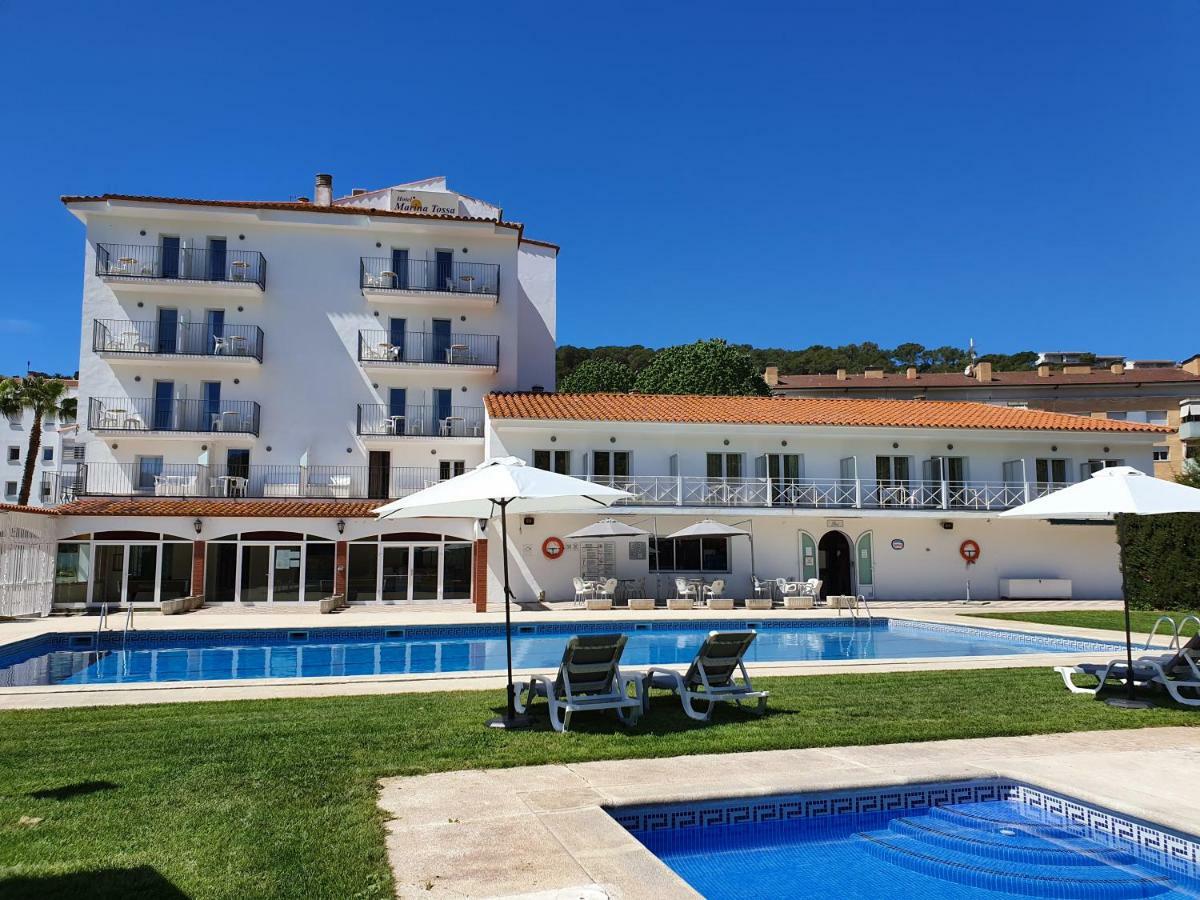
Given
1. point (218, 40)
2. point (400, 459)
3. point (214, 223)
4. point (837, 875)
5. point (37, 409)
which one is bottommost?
point (837, 875)

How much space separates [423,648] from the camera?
56.7ft

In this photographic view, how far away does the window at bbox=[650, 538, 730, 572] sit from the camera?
26.8 metres

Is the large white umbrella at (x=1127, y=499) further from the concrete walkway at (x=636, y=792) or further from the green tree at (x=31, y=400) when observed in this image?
the green tree at (x=31, y=400)

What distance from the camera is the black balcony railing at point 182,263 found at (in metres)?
29.3

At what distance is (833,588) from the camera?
92.1 feet

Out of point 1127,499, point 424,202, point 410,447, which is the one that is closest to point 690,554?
point 410,447

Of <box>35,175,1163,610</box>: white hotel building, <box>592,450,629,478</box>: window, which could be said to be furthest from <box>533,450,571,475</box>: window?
<box>592,450,629,478</box>: window

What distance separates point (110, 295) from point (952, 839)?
31.4 m

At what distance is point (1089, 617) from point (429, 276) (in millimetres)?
22871

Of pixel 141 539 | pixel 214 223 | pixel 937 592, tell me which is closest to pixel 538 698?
pixel 141 539

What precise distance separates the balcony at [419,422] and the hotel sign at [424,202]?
350 inches

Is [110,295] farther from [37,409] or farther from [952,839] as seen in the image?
[952,839]

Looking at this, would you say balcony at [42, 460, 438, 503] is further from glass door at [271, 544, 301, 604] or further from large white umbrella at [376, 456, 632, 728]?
large white umbrella at [376, 456, 632, 728]

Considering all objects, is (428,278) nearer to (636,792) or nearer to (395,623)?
(395,623)
